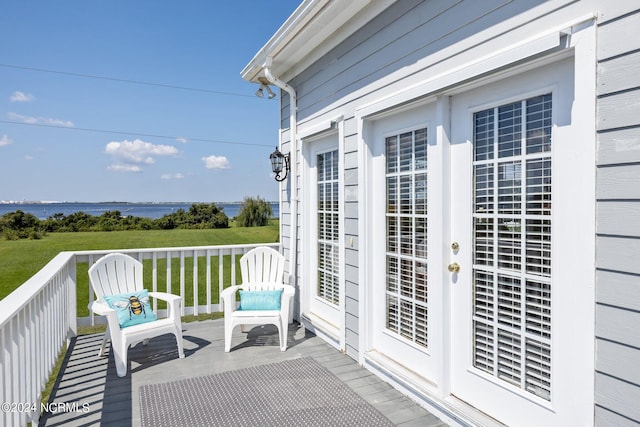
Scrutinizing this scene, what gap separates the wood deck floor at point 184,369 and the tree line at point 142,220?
14.1 m

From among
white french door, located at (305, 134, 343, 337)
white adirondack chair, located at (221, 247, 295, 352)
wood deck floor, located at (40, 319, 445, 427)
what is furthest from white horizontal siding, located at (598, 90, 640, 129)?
white adirondack chair, located at (221, 247, 295, 352)

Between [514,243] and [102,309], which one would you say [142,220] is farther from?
[514,243]

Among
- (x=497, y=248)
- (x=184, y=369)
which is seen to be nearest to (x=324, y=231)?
(x=184, y=369)

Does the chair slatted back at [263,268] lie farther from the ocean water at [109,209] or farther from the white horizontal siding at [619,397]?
the ocean water at [109,209]

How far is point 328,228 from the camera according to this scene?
157 inches

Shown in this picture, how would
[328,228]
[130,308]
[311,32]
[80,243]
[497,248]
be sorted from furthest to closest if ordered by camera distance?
[80,243] < [328,228] < [311,32] < [130,308] < [497,248]

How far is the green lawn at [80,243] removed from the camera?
10.5m

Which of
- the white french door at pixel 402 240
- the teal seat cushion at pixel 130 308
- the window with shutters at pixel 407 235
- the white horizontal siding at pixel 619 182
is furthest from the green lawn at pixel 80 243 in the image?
the white horizontal siding at pixel 619 182

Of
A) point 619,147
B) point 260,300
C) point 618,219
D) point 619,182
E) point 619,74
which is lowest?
point 260,300

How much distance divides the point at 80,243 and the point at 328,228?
14.4m

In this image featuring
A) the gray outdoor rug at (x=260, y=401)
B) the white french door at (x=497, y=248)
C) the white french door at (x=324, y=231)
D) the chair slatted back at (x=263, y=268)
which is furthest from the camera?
the chair slatted back at (x=263, y=268)

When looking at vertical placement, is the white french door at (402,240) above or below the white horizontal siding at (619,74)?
below

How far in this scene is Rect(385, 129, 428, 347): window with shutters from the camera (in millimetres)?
2648

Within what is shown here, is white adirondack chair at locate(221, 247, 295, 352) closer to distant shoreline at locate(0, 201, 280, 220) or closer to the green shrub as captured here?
the green shrub
